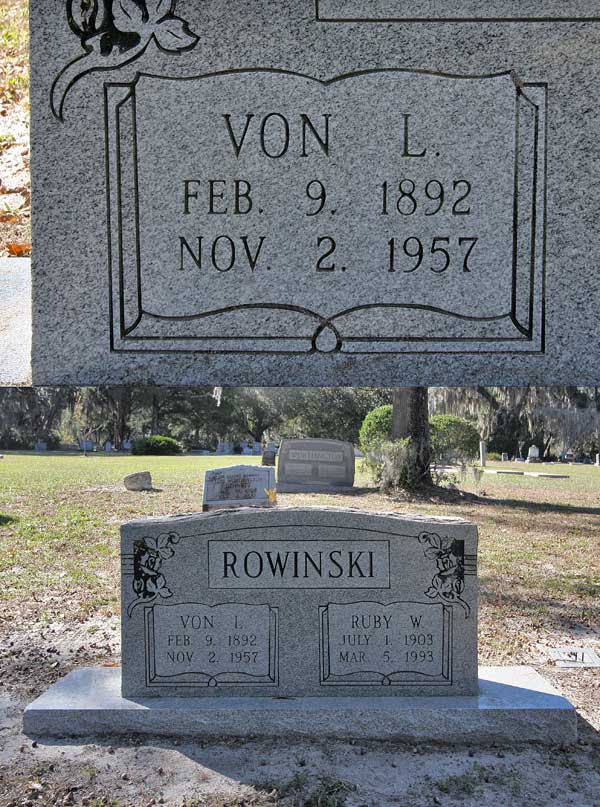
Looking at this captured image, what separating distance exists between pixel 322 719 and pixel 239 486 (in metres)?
6.75

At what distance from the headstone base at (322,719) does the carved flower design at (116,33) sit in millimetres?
2506

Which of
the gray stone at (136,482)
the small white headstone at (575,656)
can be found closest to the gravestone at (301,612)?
the small white headstone at (575,656)

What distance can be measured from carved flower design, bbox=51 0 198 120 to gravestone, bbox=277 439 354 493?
13.0 m

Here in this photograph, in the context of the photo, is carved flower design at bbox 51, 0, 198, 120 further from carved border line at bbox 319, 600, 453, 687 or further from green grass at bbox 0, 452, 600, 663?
green grass at bbox 0, 452, 600, 663

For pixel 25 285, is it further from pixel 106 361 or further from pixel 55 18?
pixel 55 18

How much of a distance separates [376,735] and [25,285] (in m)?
2.42

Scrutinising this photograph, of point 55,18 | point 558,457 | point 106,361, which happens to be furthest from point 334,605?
point 558,457

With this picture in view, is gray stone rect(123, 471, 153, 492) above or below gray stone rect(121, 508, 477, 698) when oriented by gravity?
below

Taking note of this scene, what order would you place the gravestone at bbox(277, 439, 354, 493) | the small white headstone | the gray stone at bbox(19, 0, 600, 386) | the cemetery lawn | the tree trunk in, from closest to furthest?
the gray stone at bbox(19, 0, 600, 386)
the cemetery lawn
the small white headstone
the tree trunk
the gravestone at bbox(277, 439, 354, 493)

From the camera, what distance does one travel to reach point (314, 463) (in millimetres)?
15555

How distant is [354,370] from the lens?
2801 mm

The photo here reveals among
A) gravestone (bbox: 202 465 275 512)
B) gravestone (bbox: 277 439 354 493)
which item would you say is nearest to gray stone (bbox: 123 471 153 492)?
gravestone (bbox: 277 439 354 493)

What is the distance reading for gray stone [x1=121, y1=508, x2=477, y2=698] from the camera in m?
3.46

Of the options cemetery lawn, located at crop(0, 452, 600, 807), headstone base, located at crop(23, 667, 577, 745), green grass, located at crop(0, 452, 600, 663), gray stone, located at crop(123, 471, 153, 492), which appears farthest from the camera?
gray stone, located at crop(123, 471, 153, 492)
